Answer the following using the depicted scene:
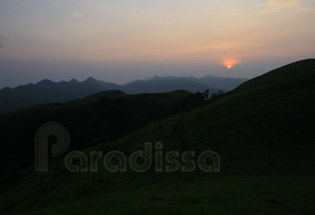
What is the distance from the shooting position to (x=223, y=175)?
2430 centimetres

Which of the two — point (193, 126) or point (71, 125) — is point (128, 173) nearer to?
point (193, 126)

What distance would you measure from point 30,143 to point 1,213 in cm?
7539

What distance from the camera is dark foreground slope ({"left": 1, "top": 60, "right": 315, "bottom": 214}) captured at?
1551 centimetres

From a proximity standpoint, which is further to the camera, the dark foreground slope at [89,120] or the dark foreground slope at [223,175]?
the dark foreground slope at [89,120]

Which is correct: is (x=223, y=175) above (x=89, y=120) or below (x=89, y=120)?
below

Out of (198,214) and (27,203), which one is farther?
(27,203)

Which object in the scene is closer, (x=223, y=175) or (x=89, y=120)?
(x=223, y=175)

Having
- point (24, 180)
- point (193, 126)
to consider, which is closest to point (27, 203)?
point (24, 180)

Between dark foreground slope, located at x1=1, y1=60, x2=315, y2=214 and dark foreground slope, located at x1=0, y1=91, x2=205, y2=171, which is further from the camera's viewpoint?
dark foreground slope, located at x1=0, y1=91, x2=205, y2=171

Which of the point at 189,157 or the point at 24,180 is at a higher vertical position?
the point at 189,157

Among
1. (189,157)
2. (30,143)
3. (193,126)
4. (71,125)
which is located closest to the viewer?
(189,157)

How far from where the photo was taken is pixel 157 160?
3331 cm

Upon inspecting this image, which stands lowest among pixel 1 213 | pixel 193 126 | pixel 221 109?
pixel 1 213

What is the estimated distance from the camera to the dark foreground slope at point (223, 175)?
15508 millimetres
